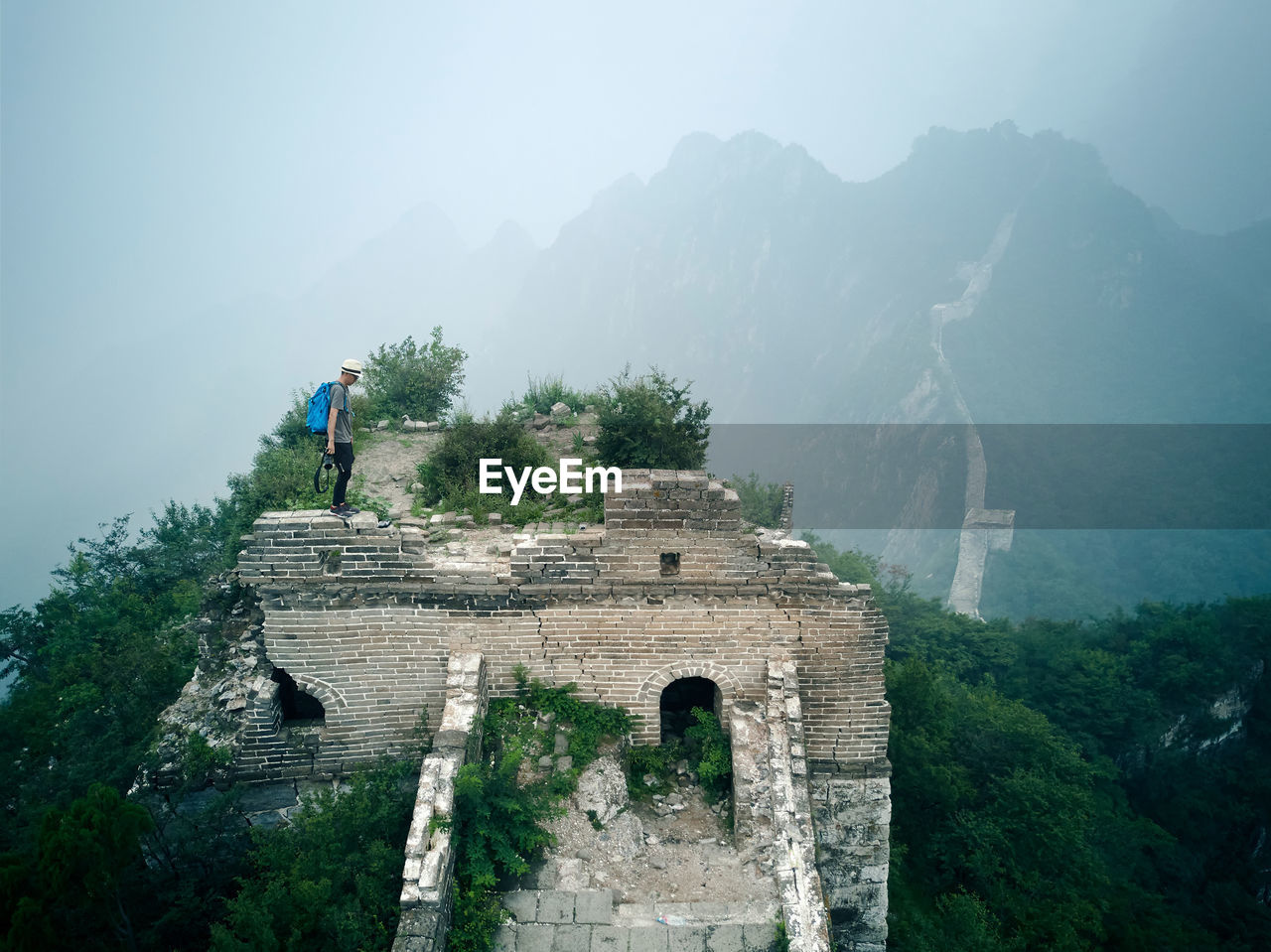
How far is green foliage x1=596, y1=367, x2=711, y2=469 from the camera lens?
459 inches

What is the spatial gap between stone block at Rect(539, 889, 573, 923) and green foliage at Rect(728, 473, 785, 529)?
2064 cm

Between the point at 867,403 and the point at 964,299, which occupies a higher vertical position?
the point at 964,299

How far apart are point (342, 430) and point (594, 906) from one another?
619 cm

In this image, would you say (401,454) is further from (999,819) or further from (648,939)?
(999,819)

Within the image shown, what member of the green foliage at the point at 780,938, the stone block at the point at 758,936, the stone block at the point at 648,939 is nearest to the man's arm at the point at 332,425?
the stone block at the point at 648,939

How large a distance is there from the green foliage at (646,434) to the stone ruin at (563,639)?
3555mm

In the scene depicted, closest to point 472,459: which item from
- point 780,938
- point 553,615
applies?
point 553,615

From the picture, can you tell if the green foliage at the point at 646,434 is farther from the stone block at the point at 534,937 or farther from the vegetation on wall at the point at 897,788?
the stone block at the point at 534,937

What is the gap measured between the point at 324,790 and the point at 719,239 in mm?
126837

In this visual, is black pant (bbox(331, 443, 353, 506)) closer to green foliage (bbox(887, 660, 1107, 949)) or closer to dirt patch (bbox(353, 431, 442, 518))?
dirt patch (bbox(353, 431, 442, 518))

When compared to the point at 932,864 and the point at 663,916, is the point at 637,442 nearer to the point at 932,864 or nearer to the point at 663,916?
the point at 663,916

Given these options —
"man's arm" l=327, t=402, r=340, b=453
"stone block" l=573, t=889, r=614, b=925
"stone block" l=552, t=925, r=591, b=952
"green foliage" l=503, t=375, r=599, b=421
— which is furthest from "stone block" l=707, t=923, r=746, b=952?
"green foliage" l=503, t=375, r=599, b=421

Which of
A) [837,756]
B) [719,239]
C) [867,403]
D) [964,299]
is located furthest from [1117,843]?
[719,239]

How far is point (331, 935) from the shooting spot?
632 cm
